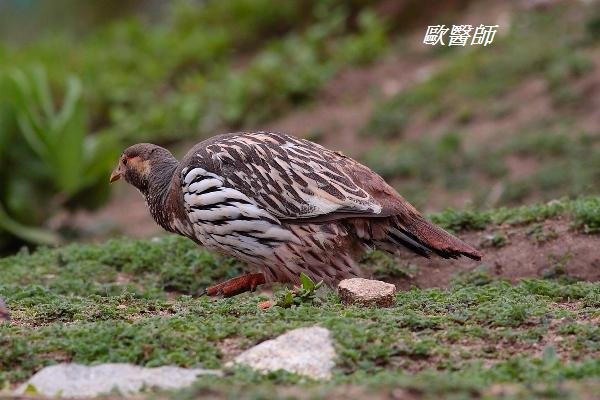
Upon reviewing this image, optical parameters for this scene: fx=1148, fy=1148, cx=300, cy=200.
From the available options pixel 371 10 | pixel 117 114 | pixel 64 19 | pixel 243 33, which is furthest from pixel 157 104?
pixel 64 19

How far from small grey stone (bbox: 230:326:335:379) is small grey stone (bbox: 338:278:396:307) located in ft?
2.91

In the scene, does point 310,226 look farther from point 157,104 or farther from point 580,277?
point 157,104

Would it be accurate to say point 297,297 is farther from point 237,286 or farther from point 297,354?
point 237,286

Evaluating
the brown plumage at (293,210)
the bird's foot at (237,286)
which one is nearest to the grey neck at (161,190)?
the brown plumage at (293,210)

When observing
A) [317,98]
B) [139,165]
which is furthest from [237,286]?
[317,98]

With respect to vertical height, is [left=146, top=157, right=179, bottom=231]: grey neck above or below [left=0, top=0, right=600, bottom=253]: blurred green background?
below

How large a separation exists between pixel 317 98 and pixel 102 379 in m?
10.3

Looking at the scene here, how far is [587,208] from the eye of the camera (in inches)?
302

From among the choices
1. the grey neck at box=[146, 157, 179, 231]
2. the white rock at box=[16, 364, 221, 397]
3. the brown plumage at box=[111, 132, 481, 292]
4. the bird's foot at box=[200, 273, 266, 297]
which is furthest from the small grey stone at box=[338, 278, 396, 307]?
the grey neck at box=[146, 157, 179, 231]

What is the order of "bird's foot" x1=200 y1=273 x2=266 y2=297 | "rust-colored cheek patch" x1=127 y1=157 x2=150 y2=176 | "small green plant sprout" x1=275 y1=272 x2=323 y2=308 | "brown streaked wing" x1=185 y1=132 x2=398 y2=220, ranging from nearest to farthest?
"small green plant sprout" x1=275 y1=272 x2=323 y2=308
"brown streaked wing" x1=185 y1=132 x2=398 y2=220
"bird's foot" x1=200 y1=273 x2=266 y2=297
"rust-colored cheek patch" x1=127 y1=157 x2=150 y2=176

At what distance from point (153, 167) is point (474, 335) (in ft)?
10.2

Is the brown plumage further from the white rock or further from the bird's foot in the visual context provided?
the white rock

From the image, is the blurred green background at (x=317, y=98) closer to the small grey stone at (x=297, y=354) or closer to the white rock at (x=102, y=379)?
the small grey stone at (x=297, y=354)

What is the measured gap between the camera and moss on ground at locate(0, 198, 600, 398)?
4598 millimetres
